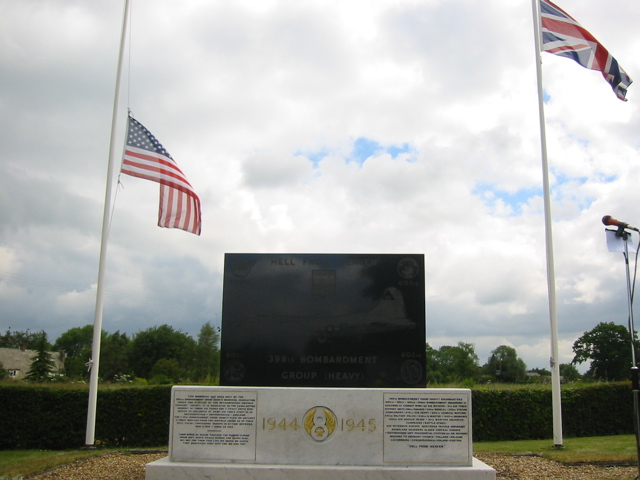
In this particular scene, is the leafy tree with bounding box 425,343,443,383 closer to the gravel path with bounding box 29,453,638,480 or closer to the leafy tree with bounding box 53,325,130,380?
the gravel path with bounding box 29,453,638,480

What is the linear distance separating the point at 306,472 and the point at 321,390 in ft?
3.41

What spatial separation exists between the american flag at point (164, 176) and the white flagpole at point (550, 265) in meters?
6.71

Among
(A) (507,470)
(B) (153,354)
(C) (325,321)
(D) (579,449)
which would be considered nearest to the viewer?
(C) (325,321)

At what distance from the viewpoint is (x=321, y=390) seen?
27.1ft

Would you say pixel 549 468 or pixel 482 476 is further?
pixel 549 468

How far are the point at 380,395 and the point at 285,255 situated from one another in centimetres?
240

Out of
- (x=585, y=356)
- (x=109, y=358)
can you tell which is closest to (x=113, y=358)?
(x=109, y=358)

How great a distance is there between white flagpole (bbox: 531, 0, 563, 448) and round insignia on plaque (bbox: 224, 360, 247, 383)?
6022mm

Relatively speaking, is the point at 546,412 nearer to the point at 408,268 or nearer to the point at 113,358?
the point at 408,268

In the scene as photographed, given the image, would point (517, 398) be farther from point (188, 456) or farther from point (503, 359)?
point (503, 359)

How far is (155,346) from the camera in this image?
1661 inches

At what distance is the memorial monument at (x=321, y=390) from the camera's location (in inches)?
318

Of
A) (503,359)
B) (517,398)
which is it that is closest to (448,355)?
(503,359)

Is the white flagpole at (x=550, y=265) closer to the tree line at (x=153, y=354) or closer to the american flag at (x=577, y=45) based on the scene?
the american flag at (x=577, y=45)
